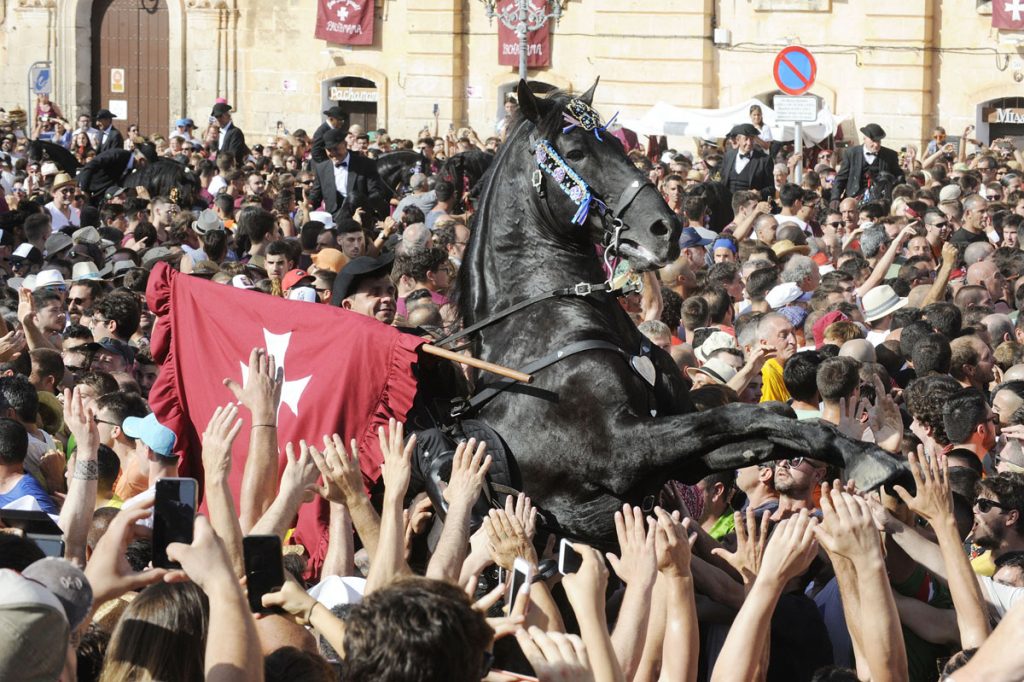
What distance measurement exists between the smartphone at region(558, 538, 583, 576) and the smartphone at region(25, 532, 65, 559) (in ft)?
4.15

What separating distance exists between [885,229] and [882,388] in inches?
270

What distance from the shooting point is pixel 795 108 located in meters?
17.0

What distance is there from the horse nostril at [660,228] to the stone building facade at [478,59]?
25.2 meters

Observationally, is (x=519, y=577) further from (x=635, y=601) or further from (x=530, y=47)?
(x=530, y=47)

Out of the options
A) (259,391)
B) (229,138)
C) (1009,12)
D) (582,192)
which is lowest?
(259,391)

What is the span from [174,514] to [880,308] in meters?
7.74

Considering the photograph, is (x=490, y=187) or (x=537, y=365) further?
(x=490, y=187)

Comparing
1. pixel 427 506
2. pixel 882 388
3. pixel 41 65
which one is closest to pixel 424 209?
pixel 882 388

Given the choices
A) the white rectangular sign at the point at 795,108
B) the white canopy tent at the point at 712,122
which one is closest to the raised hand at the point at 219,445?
the white rectangular sign at the point at 795,108

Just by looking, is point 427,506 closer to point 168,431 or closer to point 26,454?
point 168,431

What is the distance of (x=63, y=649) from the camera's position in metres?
3.04

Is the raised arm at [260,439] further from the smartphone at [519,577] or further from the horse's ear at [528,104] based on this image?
the smartphone at [519,577]

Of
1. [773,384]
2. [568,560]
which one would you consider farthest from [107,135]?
[568,560]

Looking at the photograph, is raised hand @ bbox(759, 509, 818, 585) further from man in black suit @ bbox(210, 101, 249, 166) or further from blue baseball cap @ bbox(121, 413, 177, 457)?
man in black suit @ bbox(210, 101, 249, 166)
